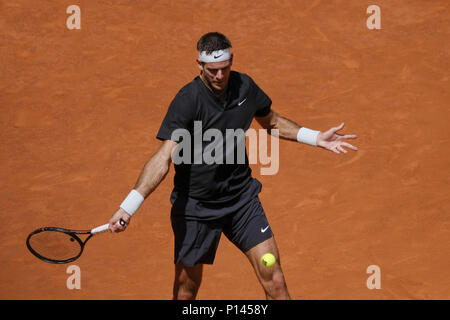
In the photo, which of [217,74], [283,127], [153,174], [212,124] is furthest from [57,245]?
[283,127]

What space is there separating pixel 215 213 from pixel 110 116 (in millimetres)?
3130

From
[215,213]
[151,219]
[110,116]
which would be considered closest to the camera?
[215,213]

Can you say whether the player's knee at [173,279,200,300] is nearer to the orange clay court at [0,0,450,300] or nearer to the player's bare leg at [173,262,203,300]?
the player's bare leg at [173,262,203,300]

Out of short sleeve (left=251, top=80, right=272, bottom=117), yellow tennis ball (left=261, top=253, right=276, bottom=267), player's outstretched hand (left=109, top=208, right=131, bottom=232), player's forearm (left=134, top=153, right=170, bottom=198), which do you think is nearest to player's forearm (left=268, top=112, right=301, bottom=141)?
short sleeve (left=251, top=80, right=272, bottom=117)

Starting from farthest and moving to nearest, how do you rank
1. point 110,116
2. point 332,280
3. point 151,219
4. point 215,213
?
point 110,116
point 151,219
point 332,280
point 215,213

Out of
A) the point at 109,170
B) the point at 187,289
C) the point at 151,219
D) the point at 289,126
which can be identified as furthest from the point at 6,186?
the point at 289,126

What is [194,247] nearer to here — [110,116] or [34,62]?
[110,116]

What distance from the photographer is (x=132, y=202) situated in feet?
14.4

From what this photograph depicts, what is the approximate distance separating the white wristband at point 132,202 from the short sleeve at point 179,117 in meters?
0.38

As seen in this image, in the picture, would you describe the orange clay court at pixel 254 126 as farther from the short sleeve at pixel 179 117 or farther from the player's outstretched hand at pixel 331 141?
the short sleeve at pixel 179 117

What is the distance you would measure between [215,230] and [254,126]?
2.95m

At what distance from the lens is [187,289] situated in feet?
16.9

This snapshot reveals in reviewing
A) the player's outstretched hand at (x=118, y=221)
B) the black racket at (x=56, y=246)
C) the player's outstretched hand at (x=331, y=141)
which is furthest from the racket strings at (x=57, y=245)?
the player's outstretched hand at (x=331, y=141)

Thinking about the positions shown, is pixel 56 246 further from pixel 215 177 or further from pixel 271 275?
pixel 271 275
